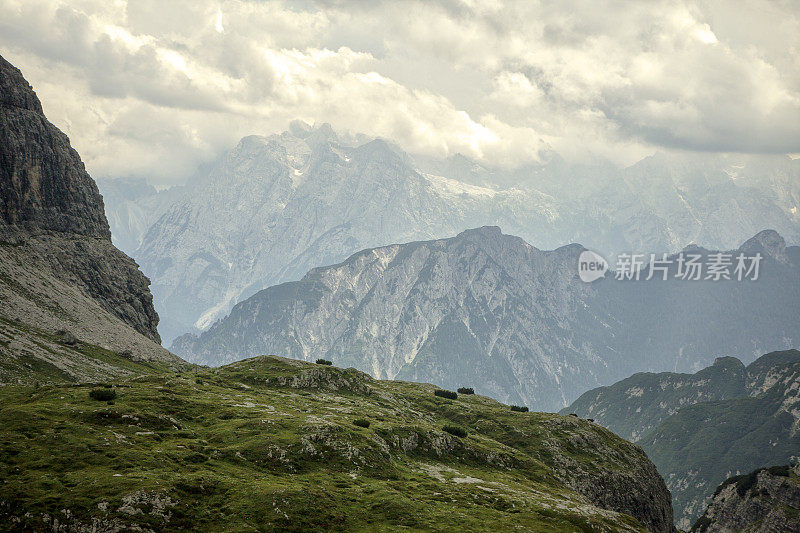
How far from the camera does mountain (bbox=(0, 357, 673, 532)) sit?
5331 centimetres

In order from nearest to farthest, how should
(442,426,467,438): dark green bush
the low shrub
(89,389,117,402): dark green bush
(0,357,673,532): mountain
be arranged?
(0,357,673,532): mountain → (89,389,117,402): dark green bush → (442,426,467,438): dark green bush → the low shrub

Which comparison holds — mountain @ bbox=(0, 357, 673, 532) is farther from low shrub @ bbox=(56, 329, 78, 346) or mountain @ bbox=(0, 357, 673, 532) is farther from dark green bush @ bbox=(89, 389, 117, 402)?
low shrub @ bbox=(56, 329, 78, 346)

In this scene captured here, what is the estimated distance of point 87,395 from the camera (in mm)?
80375

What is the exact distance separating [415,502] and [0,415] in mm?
50407

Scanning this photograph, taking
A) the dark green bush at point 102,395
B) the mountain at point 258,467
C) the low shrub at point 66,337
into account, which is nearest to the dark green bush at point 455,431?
the mountain at point 258,467

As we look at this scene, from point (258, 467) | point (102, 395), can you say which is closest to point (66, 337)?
point (102, 395)

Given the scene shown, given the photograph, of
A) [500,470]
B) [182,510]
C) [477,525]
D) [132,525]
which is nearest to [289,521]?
[182,510]

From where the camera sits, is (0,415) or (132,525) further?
(0,415)

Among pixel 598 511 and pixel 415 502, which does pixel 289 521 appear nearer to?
pixel 415 502

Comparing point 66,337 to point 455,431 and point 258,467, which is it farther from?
point 258,467

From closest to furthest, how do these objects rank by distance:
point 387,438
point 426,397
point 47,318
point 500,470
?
point 387,438, point 500,470, point 426,397, point 47,318

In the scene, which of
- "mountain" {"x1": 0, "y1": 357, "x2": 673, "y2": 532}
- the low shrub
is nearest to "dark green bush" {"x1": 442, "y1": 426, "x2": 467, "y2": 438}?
"mountain" {"x1": 0, "y1": 357, "x2": 673, "y2": 532}

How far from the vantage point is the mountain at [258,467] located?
5331cm

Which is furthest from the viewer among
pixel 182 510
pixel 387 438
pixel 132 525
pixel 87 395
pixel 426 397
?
pixel 426 397
